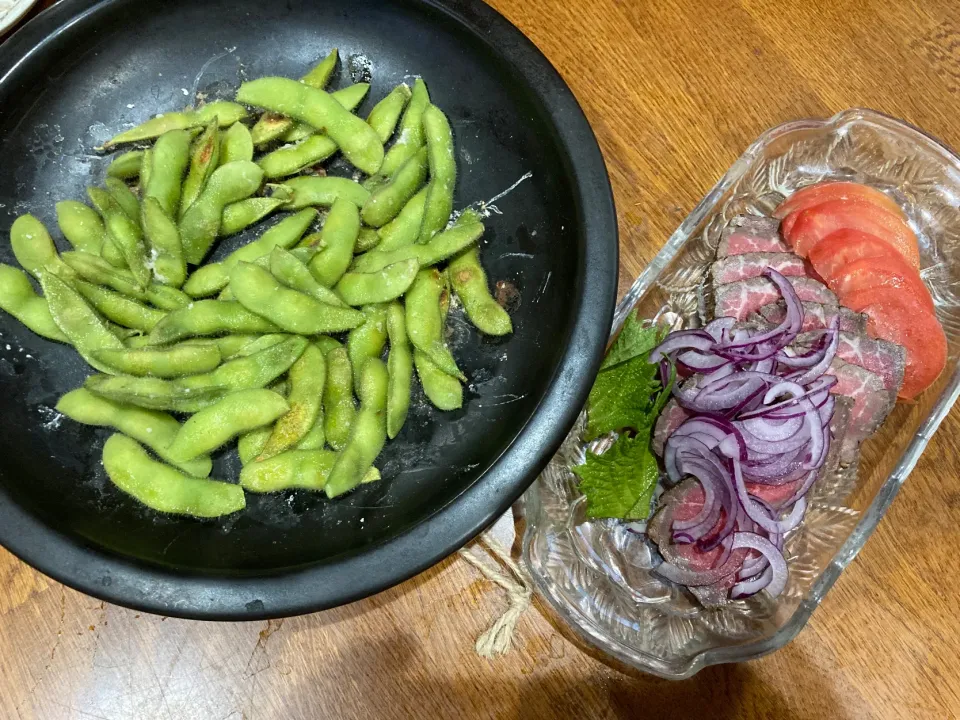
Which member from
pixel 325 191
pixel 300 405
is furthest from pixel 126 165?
pixel 300 405

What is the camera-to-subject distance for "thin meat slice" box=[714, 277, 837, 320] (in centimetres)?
134

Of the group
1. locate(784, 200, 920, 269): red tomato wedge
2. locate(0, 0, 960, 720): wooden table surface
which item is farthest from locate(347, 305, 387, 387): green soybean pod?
locate(784, 200, 920, 269): red tomato wedge

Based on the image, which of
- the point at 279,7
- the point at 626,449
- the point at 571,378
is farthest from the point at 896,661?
the point at 279,7

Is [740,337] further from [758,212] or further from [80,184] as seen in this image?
→ [80,184]

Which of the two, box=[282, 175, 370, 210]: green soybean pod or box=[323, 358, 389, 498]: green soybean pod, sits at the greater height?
box=[282, 175, 370, 210]: green soybean pod

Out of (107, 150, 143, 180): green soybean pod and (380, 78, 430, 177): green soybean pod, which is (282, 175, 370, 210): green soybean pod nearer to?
(380, 78, 430, 177): green soybean pod

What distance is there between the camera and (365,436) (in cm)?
119

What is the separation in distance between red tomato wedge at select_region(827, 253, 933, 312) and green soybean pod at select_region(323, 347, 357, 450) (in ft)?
3.47

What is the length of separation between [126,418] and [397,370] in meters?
0.51

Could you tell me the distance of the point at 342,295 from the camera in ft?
4.20

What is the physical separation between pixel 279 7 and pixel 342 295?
69 cm

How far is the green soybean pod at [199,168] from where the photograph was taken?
4.36 feet

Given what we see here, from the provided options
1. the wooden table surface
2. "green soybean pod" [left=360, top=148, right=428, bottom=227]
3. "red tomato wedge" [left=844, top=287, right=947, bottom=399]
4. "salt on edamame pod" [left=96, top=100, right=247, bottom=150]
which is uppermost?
"salt on edamame pod" [left=96, top=100, right=247, bottom=150]

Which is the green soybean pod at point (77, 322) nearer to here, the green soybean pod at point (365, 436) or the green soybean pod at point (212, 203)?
the green soybean pod at point (212, 203)
